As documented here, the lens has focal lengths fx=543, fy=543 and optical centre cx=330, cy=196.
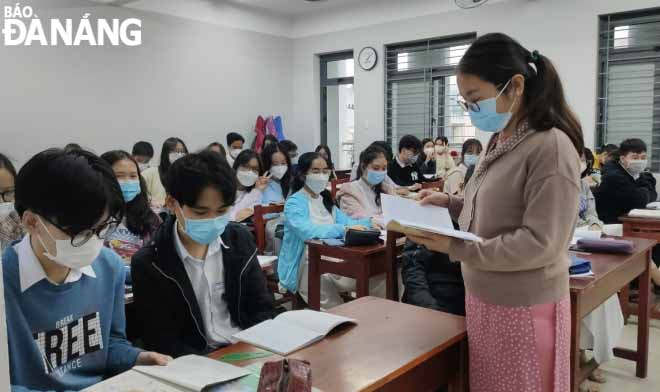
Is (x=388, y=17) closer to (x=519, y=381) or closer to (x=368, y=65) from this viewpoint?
(x=368, y=65)

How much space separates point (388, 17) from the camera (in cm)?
771

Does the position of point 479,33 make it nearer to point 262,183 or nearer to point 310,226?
point 262,183

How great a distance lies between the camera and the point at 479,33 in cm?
688

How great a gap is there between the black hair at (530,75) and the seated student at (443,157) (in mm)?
5605

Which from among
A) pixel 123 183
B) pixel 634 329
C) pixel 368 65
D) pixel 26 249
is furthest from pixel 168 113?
pixel 26 249

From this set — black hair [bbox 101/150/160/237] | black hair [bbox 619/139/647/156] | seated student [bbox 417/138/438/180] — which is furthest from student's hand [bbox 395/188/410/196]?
black hair [bbox 101/150/160/237]

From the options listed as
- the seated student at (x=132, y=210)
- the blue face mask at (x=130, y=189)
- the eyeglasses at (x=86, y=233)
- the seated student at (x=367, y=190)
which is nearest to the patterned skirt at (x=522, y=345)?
the eyeglasses at (x=86, y=233)

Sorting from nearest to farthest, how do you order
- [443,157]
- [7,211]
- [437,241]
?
1. [437,241]
2. [7,211]
3. [443,157]

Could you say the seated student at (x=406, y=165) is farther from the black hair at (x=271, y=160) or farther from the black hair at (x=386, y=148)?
the black hair at (x=271, y=160)

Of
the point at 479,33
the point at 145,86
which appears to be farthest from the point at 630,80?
the point at 145,86

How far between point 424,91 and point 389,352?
21.7 ft

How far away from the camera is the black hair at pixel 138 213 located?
256 centimetres

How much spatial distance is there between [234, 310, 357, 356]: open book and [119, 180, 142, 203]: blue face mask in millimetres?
1378

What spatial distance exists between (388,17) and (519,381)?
22.9 ft
